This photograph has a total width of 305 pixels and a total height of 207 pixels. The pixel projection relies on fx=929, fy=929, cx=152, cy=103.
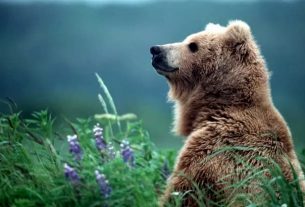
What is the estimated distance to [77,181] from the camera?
442 centimetres

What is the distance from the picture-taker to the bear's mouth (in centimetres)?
592

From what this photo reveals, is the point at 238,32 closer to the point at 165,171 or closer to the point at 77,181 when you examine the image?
the point at 165,171

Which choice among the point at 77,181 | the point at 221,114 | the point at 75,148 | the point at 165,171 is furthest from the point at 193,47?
the point at 77,181

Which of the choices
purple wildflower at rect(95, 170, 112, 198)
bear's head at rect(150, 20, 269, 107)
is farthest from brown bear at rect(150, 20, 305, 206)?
purple wildflower at rect(95, 170, 112, 198)

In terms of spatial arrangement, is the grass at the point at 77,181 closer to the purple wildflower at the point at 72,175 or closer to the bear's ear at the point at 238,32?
the purple wildflower at the point at 72,175

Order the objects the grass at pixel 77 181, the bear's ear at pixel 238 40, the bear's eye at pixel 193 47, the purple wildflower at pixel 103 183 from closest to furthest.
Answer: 1. the purple wildflower at pixel 103 183
2. the grass at pixel 77 181
3. the bear's ear at pixel 238 40
4. the bear's eye at pixel 193 47

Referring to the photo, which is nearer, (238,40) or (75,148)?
(75,148)

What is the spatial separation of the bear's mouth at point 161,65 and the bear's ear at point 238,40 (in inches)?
16.1

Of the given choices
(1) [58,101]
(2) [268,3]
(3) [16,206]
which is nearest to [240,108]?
(3) [16,206]

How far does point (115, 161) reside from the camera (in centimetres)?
457

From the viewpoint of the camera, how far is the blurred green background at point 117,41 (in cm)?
5112

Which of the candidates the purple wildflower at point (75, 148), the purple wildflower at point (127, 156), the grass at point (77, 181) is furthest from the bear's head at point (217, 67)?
the purple wildflower at point (75, 148)

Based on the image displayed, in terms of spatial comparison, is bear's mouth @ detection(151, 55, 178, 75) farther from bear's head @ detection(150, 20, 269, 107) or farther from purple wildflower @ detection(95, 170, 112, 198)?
purple wildflower @ detection(95, 170, 112, 198)

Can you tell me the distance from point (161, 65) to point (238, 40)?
0.53 metres
